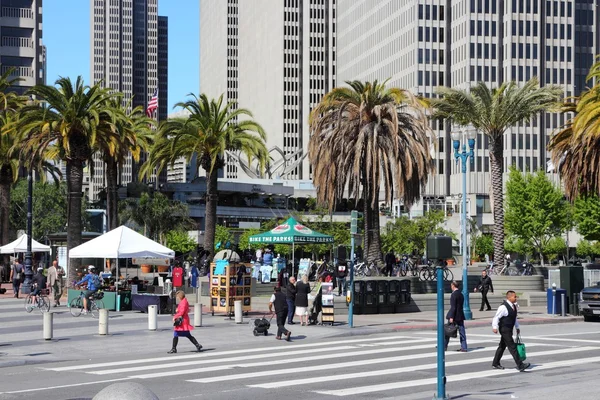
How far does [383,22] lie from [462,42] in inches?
735

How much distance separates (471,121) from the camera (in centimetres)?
4888

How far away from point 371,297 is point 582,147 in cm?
1493

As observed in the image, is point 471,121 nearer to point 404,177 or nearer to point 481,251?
point 404,177

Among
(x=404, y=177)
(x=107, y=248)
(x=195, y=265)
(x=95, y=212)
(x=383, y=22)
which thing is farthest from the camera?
(x=383, y=22)

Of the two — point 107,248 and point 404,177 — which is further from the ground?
point 404,177

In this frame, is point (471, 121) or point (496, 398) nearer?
point (496, 398)

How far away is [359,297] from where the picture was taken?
36.9 meters

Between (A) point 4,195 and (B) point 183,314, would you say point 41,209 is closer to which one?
(A) point 4,195

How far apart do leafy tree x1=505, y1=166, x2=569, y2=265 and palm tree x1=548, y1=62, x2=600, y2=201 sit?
40.3 meters

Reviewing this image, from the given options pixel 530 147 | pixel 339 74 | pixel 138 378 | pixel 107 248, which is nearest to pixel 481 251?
pixel 530 147

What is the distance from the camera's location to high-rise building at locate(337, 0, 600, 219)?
138 m

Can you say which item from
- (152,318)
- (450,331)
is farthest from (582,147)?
(450,331)

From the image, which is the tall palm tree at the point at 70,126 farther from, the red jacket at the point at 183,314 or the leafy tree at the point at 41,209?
the leafy tree at the point at 41,209

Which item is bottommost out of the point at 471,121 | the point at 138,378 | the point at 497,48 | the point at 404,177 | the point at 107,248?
the point at 138,378
